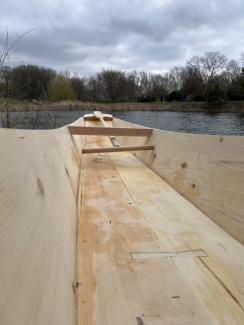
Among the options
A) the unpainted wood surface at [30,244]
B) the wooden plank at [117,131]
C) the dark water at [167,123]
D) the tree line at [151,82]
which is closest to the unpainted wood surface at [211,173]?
the wooden plank at [117,131]

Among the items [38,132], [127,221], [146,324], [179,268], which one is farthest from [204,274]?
[38,132]

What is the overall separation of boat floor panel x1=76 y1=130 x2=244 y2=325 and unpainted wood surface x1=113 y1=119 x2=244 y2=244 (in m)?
0.07

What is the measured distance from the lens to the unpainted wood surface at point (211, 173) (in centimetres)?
151

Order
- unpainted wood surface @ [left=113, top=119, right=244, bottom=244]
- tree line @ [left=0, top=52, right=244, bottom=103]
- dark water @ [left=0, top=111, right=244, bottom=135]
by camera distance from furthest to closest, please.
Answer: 1. tree line @ [left=0, top=52, right=244, bottom=103]
2. dark water @ [left=0, top=111, right=244, bottom=135]
3. unpainted wood surface @ [left=113, top=119, right=244, bottom=244]

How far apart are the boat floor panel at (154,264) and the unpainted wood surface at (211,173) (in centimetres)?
7

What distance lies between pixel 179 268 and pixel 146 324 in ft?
1.12

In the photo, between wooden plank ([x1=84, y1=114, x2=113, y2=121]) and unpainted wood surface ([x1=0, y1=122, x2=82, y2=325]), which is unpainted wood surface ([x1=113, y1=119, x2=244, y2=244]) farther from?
wooden plank ([x1=84, y1=114, x2=113, y2=121])

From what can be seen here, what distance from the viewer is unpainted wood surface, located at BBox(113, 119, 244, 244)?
4.95 ft

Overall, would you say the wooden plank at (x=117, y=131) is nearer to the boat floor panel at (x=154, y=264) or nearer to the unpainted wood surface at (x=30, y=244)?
the boat floor panel at (x=154, y=264)

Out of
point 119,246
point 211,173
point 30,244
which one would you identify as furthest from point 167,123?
point 30,244

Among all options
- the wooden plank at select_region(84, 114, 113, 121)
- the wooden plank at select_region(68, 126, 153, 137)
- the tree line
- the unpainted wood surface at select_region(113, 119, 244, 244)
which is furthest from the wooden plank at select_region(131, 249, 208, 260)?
the tree line

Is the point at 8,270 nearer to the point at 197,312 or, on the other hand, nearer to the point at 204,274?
the point at 197,312

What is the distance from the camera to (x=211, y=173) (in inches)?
70.4

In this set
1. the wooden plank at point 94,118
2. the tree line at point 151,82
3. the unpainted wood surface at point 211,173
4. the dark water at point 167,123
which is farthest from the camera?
the tree line at point 151,82
